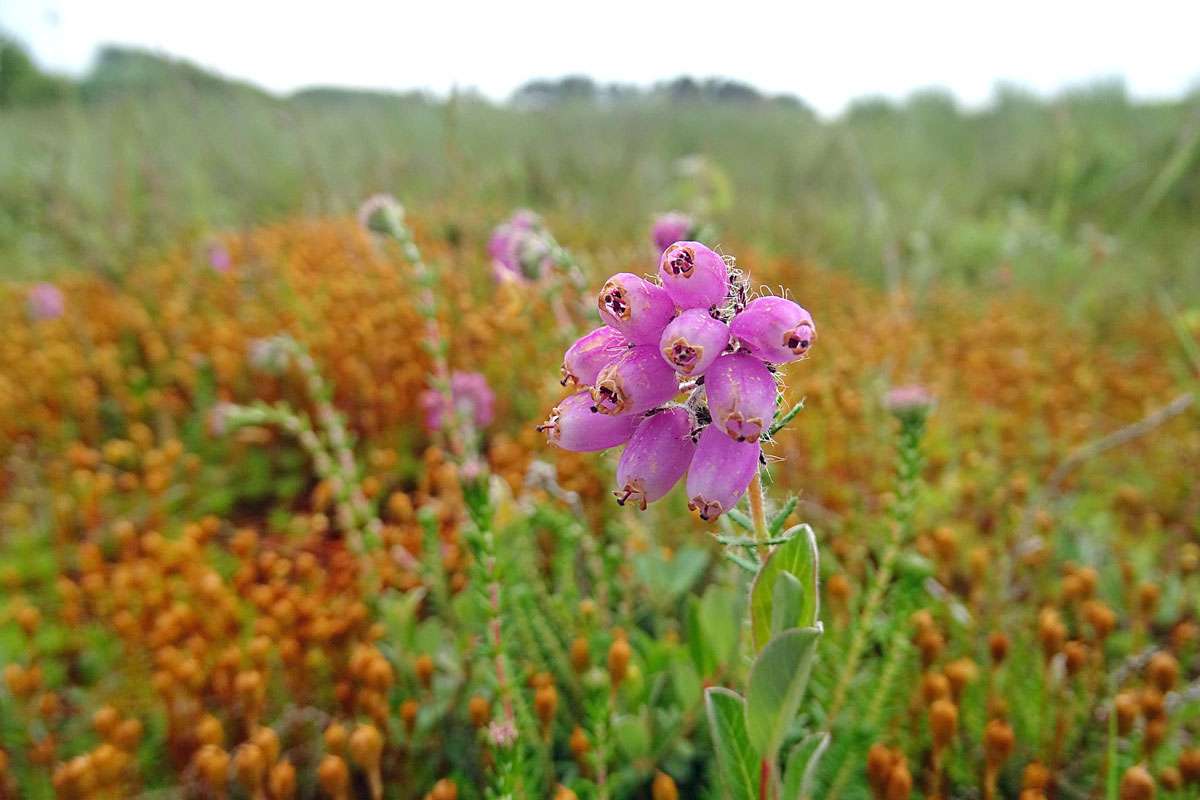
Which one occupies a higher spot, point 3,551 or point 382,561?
point 382,561

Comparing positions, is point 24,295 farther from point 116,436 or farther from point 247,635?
point 247,635

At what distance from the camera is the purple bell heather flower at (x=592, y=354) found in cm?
77

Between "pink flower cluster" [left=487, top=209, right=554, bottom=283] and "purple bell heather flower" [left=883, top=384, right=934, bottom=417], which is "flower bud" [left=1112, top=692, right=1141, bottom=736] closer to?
"purple bell heather flower" [left=883, top=384, right=934, bottom=417]

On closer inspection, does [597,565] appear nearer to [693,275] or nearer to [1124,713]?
[1124,713]

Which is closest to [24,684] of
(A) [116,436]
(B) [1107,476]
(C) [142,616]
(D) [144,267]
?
(C) [142,616]

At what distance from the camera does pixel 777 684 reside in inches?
28.4

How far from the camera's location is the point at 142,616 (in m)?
2.03

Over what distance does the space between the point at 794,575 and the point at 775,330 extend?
264 mm

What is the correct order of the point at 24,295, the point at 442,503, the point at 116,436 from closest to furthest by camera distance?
the point at 442,503 < the point at 116,436 < the point at 24,295

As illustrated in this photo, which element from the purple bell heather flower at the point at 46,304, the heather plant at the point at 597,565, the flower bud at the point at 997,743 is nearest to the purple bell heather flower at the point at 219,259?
the purple bell heather flower at the point at 46,304

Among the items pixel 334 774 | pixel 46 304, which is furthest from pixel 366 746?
pixel 46 304

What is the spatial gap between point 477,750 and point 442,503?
0.96 m

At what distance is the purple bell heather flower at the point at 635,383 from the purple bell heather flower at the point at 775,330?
8 cm

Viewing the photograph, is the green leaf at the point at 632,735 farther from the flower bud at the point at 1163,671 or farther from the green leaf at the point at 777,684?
the flower bud at the point at 1163,671
